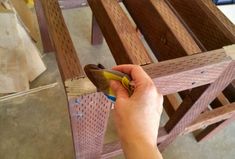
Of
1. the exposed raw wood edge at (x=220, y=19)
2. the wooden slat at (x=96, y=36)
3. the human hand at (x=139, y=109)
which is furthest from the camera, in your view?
the wooden slat at (x=96, y=36)

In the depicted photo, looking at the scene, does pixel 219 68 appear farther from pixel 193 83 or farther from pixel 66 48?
pixel 66 48

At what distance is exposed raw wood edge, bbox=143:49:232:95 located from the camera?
1.58 ft

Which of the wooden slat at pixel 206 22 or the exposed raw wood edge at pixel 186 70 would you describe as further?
the wooden slat at pixel 206 22

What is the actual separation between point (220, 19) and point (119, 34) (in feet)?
0.90

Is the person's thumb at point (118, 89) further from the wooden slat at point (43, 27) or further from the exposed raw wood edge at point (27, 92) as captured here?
the exposed raw wood edge at point (27, 92)

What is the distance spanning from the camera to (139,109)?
0.41 meters

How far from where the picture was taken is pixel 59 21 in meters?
0.59

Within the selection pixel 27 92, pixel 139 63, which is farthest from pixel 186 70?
pixel 27 92

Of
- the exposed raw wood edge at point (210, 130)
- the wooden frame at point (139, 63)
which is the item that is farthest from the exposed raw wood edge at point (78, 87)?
the exposed raw wood edge at point (210, 130)

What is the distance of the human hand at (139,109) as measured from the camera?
0.41m

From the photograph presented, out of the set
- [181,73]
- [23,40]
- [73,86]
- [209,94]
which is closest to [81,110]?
[73,86]

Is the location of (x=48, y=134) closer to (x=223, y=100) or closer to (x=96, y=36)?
(x=96, y=36)

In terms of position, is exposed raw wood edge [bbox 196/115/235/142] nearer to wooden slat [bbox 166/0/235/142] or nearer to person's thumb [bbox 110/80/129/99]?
wooden slat [bbox 166/0/235/142]

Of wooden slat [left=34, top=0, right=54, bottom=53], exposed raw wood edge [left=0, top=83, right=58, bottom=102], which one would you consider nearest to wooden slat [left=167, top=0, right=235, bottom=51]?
wooden slat [left=34, top=0, right=54, bottom=53]
